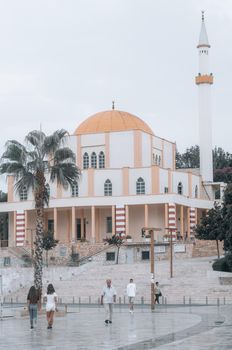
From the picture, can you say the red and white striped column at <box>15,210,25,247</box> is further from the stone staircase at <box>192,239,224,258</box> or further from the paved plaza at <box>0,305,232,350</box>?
the paved plaza at <box>0,305,232,350</box>

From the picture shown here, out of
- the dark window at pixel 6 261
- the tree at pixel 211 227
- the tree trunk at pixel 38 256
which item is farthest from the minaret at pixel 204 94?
the tree trunk at pixel 38 256

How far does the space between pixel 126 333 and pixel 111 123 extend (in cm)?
5841

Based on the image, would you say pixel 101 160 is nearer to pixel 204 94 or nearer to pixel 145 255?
pixel 204 94

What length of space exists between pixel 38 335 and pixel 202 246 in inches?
1830

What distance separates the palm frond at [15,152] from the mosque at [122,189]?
33.9m

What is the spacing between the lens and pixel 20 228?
74812mm

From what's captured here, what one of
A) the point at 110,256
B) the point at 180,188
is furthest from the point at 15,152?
the point at 180,188

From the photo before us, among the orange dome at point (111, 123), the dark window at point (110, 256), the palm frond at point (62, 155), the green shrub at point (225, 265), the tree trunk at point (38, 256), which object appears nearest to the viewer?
the tree trunk at point (38, 256)

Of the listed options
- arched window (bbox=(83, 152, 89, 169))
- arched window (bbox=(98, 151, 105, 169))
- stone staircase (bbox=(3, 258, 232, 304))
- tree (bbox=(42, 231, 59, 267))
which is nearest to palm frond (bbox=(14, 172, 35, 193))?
stone staircase (bbox=(3, 258, 232, 304))

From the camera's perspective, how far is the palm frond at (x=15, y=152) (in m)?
36.2

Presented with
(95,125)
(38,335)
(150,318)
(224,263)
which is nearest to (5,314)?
(150,318)

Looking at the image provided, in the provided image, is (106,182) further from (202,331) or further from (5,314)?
(202,331)

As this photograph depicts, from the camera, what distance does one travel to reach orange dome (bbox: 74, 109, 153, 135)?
79312 millimetres

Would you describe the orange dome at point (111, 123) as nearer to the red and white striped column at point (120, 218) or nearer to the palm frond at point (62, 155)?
the red and white striped column at point (120, 218)
